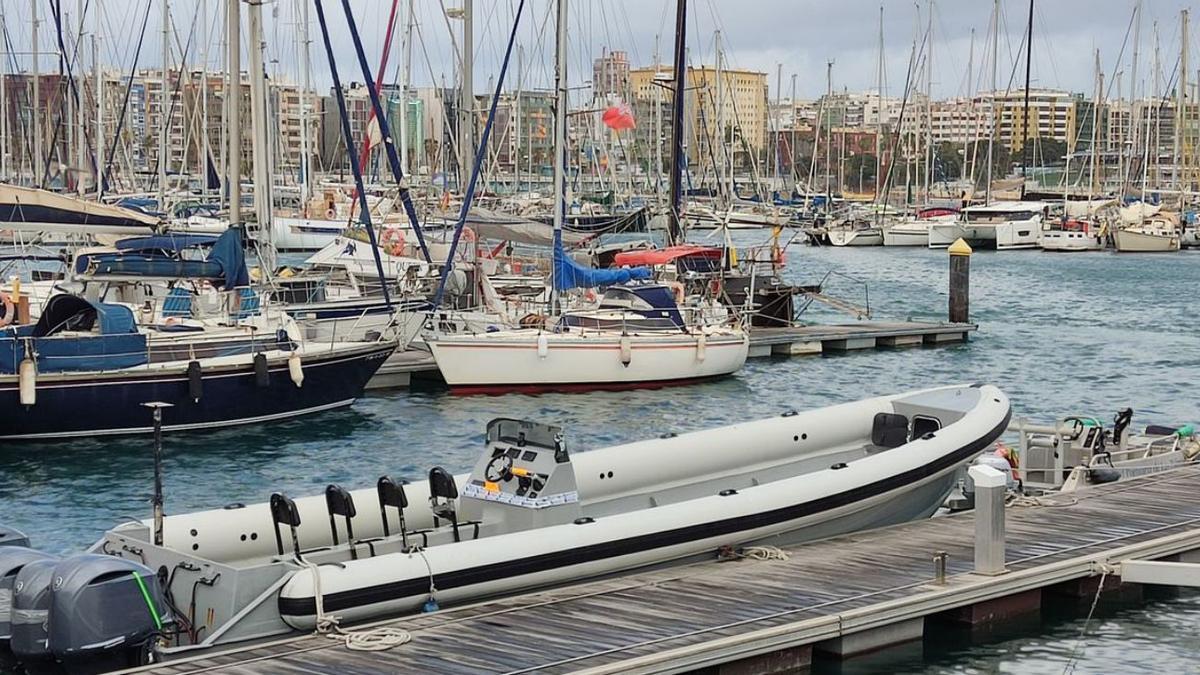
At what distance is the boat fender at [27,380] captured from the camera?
26656mm

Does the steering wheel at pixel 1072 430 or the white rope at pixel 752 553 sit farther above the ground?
the steering wheel at pixel 1072 430

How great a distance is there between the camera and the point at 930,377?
3991cm

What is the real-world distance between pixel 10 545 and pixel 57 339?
1332 cm

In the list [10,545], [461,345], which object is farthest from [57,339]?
[10,545]

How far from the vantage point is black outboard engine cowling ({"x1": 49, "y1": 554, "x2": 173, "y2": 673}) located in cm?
1272

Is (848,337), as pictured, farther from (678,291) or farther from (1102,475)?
(1102,475)

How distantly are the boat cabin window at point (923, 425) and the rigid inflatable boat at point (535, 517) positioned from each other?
18mm

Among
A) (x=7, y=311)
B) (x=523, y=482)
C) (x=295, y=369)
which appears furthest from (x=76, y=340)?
(x=523, y=482)

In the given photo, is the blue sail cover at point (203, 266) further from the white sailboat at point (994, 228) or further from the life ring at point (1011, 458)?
the white sailboat at point (994, 228)

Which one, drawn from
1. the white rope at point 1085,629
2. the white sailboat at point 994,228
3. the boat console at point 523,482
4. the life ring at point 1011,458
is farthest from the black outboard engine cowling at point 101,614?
the white sailboat at point 994,228

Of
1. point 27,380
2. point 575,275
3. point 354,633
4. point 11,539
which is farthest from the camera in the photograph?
point 575,275

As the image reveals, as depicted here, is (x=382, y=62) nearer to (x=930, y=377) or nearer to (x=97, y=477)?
(x=930, y=377)

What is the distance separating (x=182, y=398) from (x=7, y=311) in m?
3.48

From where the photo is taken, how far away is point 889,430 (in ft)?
67.9
